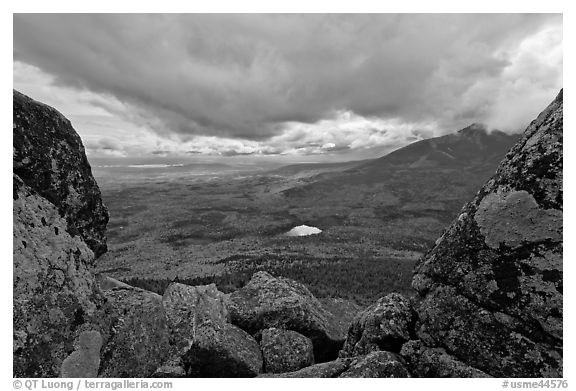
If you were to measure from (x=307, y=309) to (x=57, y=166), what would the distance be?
11.5m

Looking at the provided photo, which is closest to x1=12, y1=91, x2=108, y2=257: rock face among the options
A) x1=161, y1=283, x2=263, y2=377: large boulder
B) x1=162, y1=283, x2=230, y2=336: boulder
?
x1=162, y1=283, x2=230, y2=336: boulder

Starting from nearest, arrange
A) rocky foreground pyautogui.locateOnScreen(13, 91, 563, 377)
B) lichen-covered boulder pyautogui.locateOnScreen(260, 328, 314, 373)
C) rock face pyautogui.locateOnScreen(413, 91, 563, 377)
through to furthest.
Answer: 1. rock face pyautogui.locateOnScreen(413, 91, 563, 377)
2. rocky foreground pyautogui.locateOnScreen(13, 91, 563, 377)
3. lichen-covered boulder pyautogui.locateOnScreen(260, 328, 314, 373)

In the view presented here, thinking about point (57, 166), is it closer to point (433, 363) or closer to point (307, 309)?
point (307, 309)

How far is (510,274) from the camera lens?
9.03m

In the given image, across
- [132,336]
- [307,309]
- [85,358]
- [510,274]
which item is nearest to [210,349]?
[132,336]

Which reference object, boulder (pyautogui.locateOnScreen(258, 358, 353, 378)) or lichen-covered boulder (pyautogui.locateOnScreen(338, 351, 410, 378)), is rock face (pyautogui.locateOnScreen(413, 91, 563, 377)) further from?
boulder (pyautogui.locateOnScreen(258, 358, 353, 378))

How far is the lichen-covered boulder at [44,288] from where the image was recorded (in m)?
9.27

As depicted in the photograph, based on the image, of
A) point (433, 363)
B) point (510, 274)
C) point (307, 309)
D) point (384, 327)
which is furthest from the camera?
Answer: point (307, 309)

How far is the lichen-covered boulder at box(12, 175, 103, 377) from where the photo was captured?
9266 millimetres

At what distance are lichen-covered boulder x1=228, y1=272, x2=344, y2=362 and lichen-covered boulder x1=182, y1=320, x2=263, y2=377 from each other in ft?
5.88

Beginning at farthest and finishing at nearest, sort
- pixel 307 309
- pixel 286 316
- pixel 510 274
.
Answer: pixel 307 309 → pixel 286 316 → pixel 510 274

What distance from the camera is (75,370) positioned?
32.8 ft

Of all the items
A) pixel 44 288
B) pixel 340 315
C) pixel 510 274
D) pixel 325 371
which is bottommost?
pixel 340 315

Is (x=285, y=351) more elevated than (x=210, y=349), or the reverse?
(x=210, y=349)
